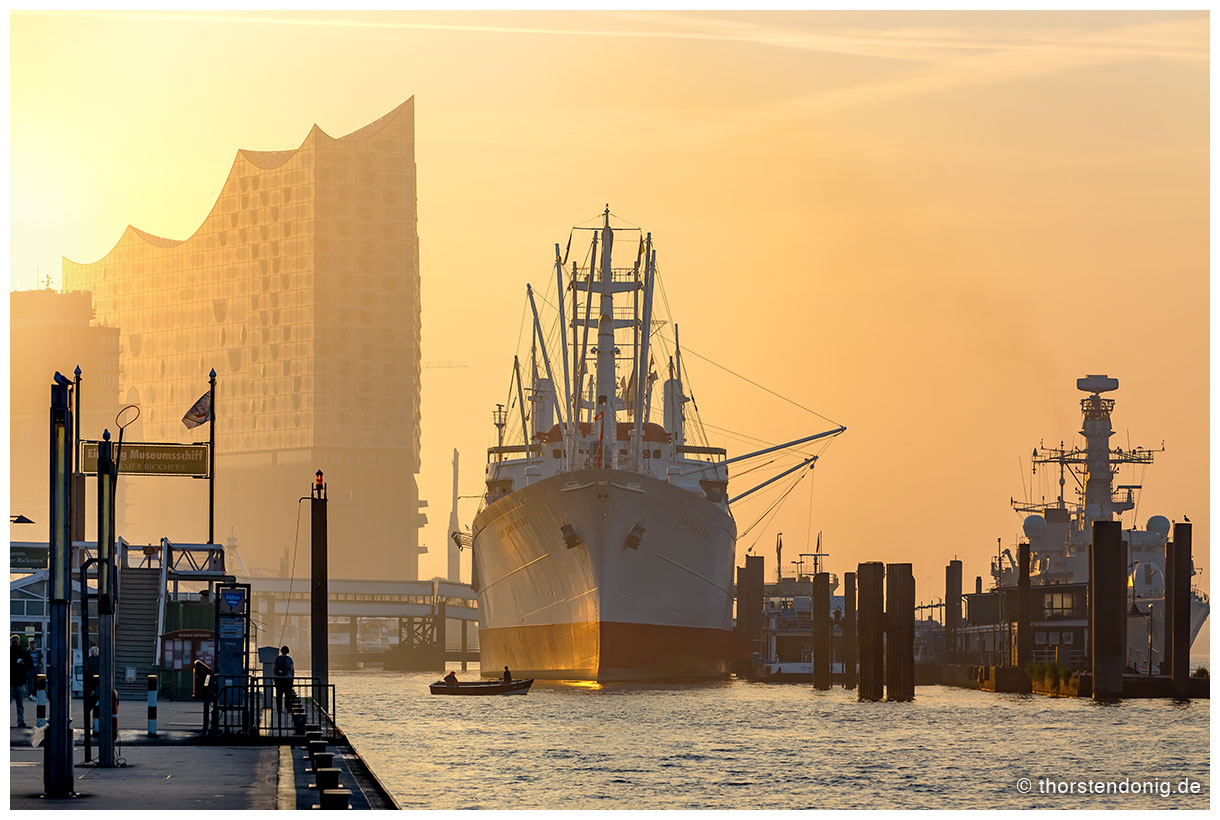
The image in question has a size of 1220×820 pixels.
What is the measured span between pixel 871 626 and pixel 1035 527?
39.7m

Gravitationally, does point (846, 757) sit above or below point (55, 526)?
below

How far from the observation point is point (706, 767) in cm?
4631

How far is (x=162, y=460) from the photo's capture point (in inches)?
2576

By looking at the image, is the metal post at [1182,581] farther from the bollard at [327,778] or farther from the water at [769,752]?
the bollard at [327,778]

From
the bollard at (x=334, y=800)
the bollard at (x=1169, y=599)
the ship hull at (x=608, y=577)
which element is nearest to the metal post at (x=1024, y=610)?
the bollard at (x=1169, y=599)

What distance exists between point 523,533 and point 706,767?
56.4m

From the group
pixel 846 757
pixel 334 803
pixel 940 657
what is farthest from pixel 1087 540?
pixel 334 803

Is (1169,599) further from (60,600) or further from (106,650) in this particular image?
(60,600)

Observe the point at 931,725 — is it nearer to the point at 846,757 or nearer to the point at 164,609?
the point at 846,757

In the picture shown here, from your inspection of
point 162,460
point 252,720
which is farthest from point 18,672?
point 162,460

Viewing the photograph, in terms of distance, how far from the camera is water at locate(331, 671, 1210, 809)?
40094 millimetres

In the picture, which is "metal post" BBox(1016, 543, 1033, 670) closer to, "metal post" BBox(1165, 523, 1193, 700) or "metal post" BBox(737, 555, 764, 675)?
"metal post" BBox(1165, 523, 1193, 700)

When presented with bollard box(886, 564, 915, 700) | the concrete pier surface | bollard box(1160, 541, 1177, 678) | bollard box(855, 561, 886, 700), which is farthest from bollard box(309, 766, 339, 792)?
bollard box(855, 561, 886, 700)

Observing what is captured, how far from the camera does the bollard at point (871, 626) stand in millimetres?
86688
